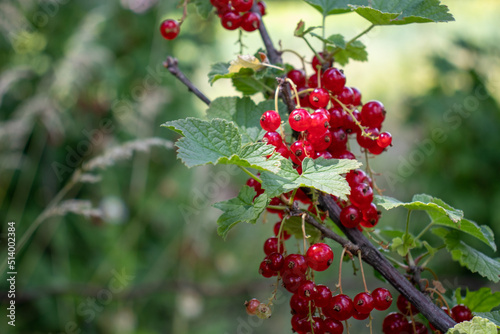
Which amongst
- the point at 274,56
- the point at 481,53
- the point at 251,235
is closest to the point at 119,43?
the point at 251,235

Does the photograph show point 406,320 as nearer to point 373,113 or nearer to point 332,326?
point 332,326

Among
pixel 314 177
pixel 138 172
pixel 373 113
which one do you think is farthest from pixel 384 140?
pixel 138 172

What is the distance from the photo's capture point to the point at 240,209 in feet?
2.06

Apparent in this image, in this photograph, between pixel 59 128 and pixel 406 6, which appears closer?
pixel 406 6

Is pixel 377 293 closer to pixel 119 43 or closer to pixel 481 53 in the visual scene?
pixel 119 43

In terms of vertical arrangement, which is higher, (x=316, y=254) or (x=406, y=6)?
(x=406, y=6)

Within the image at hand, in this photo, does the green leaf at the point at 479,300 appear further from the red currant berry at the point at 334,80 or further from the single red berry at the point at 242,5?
the single red berry at the point at 242,5

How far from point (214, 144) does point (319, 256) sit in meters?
0.20

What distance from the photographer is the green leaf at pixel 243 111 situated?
0.71 meters

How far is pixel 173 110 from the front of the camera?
239 cm

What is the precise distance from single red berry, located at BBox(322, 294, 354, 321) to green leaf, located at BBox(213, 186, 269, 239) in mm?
169

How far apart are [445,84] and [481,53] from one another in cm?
27

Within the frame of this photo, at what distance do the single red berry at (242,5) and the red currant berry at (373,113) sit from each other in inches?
10.0

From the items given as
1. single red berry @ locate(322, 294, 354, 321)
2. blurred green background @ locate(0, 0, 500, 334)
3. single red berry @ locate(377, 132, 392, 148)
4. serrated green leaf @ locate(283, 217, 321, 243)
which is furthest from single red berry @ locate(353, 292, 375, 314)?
blurred green background @ locate(0, 0, 500, 334)
